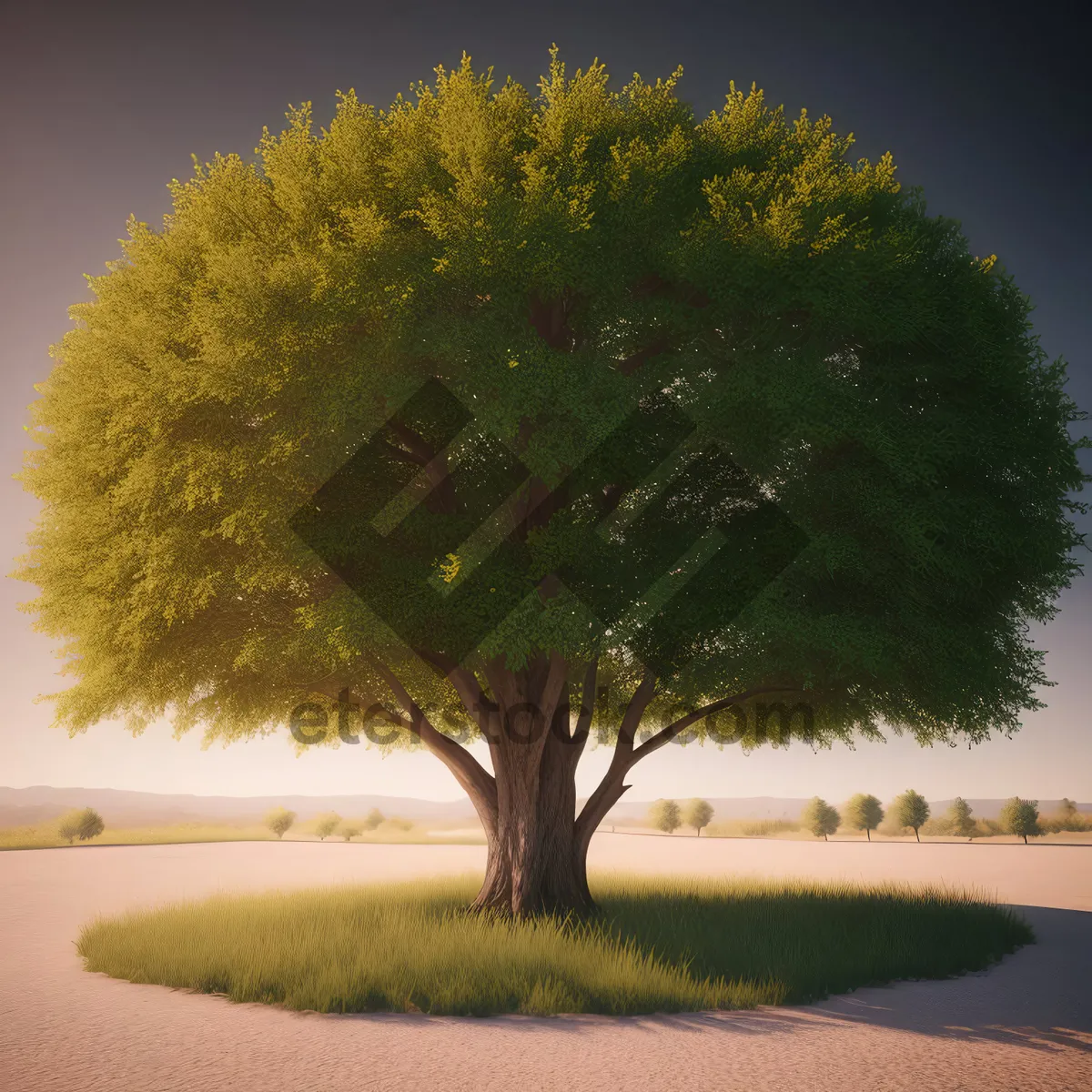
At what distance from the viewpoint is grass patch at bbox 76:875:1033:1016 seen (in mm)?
9828

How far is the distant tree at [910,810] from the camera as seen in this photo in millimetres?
46438

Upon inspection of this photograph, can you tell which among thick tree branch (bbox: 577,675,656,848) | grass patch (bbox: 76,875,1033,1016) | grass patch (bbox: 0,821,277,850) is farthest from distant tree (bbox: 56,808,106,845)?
thick tree branch (bbox: 577,675,656,848)

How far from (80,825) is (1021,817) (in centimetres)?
4863

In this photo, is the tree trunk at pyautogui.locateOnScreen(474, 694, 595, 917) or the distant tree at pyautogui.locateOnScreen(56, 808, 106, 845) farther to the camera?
the distant tree at pyautogui.locateOnScreen(56, 808, 106, 845)

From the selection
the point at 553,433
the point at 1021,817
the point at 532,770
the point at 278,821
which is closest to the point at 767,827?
the point at 1021,817

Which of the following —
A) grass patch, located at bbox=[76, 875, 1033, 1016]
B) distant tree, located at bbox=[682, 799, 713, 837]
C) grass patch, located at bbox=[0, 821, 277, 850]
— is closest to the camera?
grass patch, located at bbox=[76, 875, 1033, 1016]

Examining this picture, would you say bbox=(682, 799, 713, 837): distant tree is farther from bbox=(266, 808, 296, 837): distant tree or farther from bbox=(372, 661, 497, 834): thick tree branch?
bbox=(372, 661, 497, 834): thick tree branch

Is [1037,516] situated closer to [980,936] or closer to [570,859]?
[980,936]

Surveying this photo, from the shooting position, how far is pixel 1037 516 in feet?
49.1

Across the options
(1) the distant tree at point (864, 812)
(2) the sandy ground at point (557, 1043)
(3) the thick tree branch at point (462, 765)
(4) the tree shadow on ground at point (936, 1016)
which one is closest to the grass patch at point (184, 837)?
(1) the distant tree at point (864, 812)

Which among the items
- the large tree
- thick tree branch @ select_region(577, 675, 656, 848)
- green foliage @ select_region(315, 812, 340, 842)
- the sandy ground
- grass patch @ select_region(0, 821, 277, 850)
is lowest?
the sandy ground

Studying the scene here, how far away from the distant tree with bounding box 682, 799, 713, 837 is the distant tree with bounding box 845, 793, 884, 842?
9.95 metres

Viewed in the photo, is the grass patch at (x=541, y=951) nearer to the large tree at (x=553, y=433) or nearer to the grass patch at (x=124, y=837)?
the large tree at (x=553, y=433)

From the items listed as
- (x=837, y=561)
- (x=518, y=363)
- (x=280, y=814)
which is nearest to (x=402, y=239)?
(x=518, y=363)
